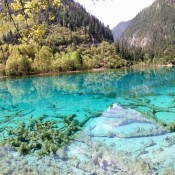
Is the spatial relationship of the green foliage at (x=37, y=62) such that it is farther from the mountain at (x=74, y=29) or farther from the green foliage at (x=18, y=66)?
the mountain at (x=74, y=29)

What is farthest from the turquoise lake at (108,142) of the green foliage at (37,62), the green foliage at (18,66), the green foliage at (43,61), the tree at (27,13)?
the green foliage at (43,61)

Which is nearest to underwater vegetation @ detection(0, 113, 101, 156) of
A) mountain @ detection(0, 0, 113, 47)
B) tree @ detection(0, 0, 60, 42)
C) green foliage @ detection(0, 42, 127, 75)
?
tree @ detection(0, 0, 60, 42)

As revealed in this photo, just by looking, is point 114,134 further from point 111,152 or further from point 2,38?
→ point 2,38

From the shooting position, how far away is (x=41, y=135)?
13469mm

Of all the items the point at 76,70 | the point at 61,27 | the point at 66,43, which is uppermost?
the point at 61,27

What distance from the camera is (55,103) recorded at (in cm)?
2411

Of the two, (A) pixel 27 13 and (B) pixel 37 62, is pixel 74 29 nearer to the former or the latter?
(B) pixel 37 62

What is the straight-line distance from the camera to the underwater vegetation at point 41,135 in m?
11.9

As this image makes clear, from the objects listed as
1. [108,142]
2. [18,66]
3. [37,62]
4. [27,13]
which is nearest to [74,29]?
[37,62]

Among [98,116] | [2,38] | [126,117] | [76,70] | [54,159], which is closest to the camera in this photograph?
[54,159]

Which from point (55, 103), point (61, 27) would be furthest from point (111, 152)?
point (61, 27)

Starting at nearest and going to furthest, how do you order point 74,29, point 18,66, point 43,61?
point 18,66
point 43,61
point 74,29

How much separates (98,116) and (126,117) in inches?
79.6

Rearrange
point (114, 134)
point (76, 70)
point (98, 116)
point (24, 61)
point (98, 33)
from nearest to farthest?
point (114, 134) → point (98, 116) → point (24, 61) → point (76, 70) → point (98, 33)
